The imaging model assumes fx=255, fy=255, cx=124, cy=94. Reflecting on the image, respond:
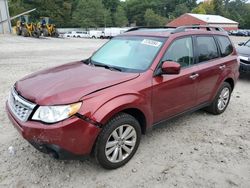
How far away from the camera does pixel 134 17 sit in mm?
101750

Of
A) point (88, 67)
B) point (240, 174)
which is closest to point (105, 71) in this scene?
point (88, 67)

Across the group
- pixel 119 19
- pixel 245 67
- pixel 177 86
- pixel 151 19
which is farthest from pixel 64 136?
pixel 151 19

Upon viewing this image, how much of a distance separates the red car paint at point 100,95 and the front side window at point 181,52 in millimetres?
93

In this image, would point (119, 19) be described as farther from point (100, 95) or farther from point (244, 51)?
point (100, 95)

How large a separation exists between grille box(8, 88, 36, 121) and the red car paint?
5 centimetres

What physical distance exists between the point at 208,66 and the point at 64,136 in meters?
2.88

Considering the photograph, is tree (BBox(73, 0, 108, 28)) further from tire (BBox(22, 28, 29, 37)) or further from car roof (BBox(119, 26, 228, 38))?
car roof (BBox(119, 26, 228, 38))

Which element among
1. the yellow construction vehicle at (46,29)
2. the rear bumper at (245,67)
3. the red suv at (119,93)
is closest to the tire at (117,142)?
the red suv at (119,93)

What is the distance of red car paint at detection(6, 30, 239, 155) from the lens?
9.09 feet

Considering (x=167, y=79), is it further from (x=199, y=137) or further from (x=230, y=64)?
(x=230, y=64)

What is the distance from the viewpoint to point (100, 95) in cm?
293

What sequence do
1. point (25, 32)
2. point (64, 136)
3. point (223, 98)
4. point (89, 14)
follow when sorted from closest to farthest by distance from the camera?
point (64, 136) → point (223, 98) → point (25, 32) → point (89, 14)

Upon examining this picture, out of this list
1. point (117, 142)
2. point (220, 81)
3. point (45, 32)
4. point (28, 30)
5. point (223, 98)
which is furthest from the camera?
point (45, 32)

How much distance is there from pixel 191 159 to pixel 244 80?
596cm
